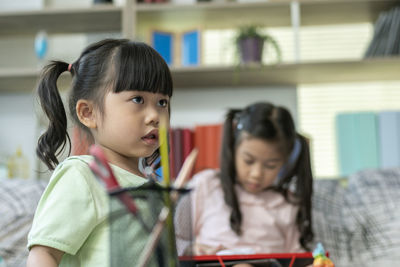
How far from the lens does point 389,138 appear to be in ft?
7.77

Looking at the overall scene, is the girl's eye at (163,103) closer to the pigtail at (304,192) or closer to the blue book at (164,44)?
the pigtail at (304,192)

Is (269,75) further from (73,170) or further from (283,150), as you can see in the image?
(73,170)

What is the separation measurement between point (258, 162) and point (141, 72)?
1038mm

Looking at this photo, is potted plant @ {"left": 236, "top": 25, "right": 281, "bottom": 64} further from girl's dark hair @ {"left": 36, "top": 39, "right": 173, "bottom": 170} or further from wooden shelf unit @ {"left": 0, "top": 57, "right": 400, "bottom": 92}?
girl's dark hair @ {"left": 36, "top": 39, "right": 173, "bottom": 170}

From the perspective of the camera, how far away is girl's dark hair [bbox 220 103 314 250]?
1890 mm

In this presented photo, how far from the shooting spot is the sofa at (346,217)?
1.82 meters

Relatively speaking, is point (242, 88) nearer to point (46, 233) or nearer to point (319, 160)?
point (319, 160)

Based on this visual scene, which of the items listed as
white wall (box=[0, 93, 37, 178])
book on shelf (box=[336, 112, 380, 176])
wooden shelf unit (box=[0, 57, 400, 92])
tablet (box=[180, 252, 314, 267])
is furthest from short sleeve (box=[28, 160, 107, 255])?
white wall (box=[0, 93, 37, 178])

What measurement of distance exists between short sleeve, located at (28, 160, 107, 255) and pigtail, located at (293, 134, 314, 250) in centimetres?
122

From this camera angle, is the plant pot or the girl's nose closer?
the girl's nose

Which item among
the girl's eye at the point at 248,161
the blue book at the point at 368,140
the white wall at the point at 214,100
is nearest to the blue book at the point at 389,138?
the blue book at the point at 368,140

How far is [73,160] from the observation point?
0.83m

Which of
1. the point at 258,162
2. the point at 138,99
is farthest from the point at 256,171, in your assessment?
the point at 138,99

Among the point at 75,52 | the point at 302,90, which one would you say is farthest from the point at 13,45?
the point at 302,90
